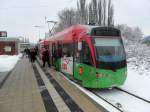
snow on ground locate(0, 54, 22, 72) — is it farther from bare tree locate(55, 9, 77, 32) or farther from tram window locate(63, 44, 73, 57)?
bare tree locate(55, 9, 77, 32)

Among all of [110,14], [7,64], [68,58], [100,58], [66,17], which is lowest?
[7,64]

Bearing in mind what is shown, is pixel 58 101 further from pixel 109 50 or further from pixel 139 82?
pixel 139 82

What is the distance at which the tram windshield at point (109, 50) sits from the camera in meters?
14.0

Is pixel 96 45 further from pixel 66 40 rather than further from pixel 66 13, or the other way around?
pixel 66 13

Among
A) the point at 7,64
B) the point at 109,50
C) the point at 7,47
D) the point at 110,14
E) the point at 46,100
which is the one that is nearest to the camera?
the point at 46,100

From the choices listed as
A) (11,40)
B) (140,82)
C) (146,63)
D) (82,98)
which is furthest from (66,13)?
(82,98)

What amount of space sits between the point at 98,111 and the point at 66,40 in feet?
32.8

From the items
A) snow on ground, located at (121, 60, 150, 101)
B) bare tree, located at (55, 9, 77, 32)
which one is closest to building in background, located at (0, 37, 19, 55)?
bare tree, located at (55, 9, 77, 32)

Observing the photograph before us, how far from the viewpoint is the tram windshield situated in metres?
14.0

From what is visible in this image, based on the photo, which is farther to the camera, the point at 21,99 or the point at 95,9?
the point at 95,9

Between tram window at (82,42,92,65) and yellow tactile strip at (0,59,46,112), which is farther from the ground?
tram window at (82,42,92,65)

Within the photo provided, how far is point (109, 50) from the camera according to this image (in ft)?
46.6

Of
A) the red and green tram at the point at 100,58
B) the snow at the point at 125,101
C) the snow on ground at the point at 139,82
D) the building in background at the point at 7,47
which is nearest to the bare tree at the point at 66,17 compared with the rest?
the building in background at the point at 7,47

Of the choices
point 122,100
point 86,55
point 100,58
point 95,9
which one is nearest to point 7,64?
point 95,9
